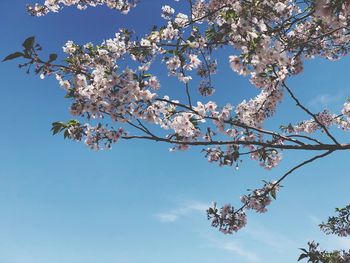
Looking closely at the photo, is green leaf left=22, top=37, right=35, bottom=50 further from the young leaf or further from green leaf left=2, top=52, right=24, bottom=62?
the young leaf

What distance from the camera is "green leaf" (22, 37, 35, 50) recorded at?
17.6ft

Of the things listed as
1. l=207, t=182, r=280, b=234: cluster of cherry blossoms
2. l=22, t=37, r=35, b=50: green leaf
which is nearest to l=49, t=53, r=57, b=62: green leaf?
l=22, t=37, r=35, b=50: green leaf

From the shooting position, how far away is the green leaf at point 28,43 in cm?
536

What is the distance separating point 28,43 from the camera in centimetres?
539

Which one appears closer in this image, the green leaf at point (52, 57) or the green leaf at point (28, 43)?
the green leaf at point (28, 43)

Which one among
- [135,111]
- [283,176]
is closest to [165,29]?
[135,111]

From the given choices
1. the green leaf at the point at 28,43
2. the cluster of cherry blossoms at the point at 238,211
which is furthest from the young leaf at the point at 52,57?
the cluster of cherry blossoms at the point at 238,211

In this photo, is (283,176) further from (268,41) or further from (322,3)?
(322,3)

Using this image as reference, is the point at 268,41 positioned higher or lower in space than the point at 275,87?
lower

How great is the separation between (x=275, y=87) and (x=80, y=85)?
12.5 feet

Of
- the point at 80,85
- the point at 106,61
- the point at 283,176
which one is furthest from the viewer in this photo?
the point at 283,176

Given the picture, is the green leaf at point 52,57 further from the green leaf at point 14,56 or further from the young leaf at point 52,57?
the green leaf at point 14,56

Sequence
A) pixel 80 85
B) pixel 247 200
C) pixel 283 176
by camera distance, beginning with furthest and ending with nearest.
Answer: pixel 247 200 < pixel 283 176 < pixel 80 85

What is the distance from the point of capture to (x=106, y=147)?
7.16 meters
